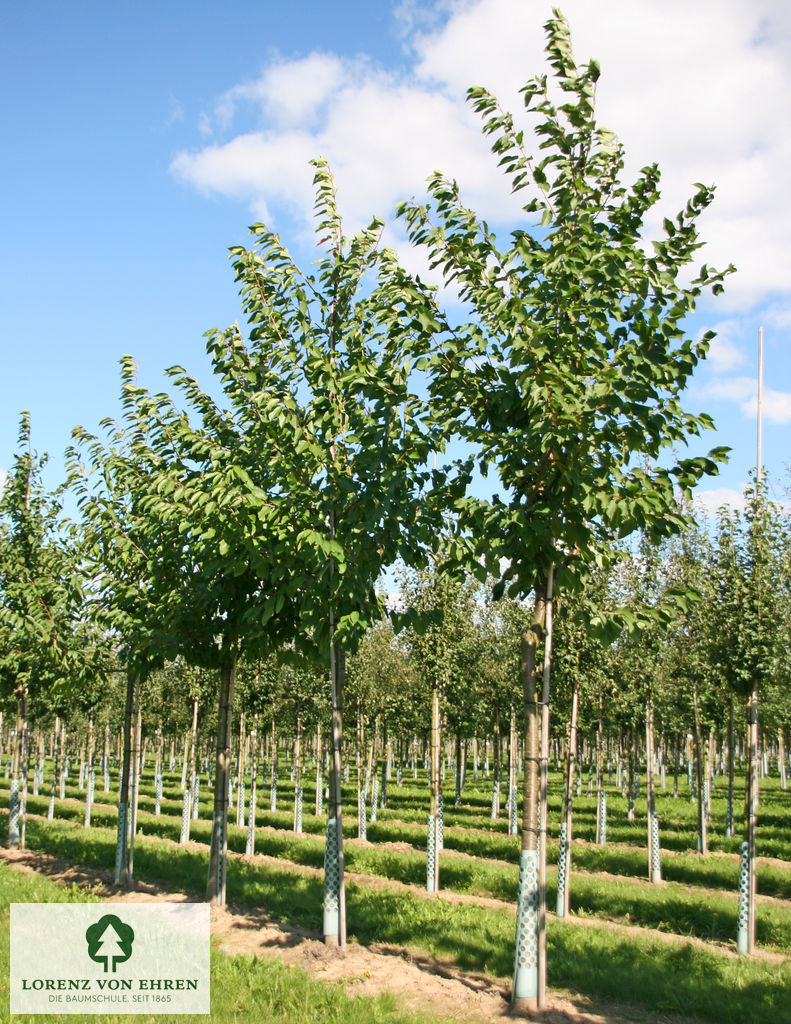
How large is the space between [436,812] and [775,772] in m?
59.6

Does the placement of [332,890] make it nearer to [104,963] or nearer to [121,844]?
[104,963]

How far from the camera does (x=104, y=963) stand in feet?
26.2

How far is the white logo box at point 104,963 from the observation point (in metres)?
7.24

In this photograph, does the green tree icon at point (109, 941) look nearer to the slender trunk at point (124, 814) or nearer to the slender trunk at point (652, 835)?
the slender trunk at point (124, 814)

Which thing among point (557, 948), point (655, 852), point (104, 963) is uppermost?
point (104, 963)

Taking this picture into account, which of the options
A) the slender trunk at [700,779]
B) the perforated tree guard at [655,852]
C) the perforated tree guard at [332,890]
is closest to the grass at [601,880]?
the perforated tree guard at [655,852]

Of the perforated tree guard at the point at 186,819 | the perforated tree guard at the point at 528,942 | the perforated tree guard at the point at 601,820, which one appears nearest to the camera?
the perforated tree guard at the point at 528,942

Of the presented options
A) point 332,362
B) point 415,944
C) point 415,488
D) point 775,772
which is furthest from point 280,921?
point 775,772

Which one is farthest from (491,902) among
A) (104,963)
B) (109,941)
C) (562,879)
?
(104,963)

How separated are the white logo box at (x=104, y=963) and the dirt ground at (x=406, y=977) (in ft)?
4.04

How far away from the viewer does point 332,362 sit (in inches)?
407

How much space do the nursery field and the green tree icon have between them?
1.07 m

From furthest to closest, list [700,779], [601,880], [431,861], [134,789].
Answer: [700,779]
[134,789]
[601,880]
[431,861]

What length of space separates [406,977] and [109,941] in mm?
3403
